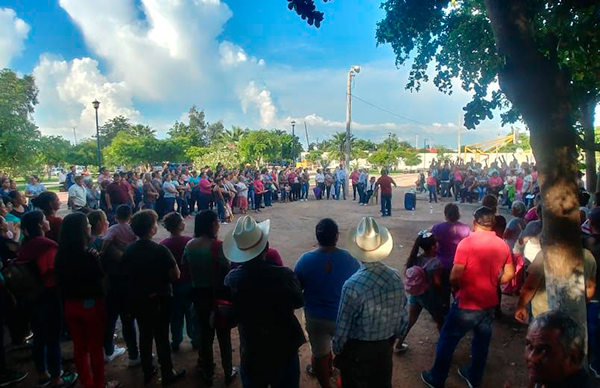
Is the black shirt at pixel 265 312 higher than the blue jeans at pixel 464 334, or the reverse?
the black shirt at pixel 265 312

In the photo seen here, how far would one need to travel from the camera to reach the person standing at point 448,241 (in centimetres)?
421

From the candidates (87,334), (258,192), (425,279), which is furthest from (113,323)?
(258,192)

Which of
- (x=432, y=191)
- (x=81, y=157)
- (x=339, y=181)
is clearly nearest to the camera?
(x=432, y=191)

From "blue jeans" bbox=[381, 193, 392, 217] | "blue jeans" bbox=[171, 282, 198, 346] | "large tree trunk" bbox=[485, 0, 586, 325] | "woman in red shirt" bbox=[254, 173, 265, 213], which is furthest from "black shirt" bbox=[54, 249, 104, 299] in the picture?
"woman in red shirt" bbox=[254, 173, 265, 213]

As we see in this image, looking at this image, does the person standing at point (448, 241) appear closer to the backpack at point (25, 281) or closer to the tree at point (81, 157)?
the backpack at point (25, 281)

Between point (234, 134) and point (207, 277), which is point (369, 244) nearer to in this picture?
point (207, 277)

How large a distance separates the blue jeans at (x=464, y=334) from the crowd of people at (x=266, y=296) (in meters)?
0.01

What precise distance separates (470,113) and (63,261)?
497cm

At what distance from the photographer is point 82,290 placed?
324cm

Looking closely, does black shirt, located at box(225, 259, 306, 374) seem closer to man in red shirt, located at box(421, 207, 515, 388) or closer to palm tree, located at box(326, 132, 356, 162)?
man in red shirt, located at box(421, 207, 515, 388)

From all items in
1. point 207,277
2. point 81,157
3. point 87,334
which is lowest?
point 87,334

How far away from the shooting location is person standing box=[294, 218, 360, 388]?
10.0 feet

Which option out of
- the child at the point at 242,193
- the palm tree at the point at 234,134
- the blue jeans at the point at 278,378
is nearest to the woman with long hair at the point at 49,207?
the blue jeans at the point at 278,378

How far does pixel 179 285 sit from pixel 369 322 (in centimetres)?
244
